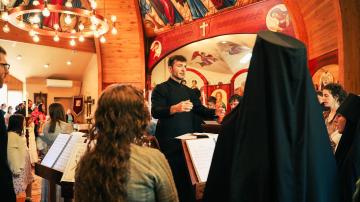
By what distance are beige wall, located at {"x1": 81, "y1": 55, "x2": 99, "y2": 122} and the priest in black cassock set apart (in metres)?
10.8

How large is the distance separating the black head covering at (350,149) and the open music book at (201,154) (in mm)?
1007

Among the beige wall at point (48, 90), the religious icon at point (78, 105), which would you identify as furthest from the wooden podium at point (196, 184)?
the beige wall at point (48, 90)

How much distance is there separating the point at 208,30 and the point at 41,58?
291 inches

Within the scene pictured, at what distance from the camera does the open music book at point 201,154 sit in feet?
8.18

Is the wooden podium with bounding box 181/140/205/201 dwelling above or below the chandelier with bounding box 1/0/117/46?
below

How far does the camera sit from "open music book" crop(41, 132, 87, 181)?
9.26ft

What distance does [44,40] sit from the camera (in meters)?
12.9

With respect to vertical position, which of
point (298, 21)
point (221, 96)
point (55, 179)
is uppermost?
point (298, 21)

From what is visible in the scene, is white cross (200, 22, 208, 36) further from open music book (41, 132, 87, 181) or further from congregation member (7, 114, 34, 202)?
open music book (41, 132, 87, 181)

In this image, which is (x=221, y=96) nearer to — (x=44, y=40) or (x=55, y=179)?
(x=44, y=40)

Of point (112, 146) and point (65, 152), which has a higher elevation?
point (112, 146)

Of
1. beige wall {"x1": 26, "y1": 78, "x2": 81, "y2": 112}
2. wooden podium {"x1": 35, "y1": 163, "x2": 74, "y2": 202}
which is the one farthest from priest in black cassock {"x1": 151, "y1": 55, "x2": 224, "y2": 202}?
beige wall {"x1": 26, "y1": 78, "x2": 81, "y2": 112}

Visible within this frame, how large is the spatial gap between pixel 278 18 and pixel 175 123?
5.29m

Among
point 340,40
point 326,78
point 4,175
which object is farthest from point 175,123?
point 326,78
